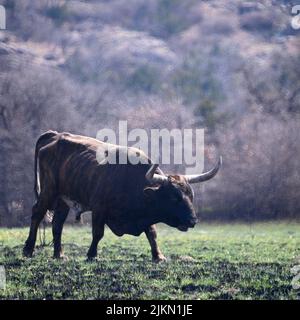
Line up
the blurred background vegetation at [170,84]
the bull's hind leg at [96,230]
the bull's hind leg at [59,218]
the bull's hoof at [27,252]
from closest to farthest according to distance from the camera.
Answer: the bull's hind leg at [96,230] < the bull's hoof at [27,252] < the bull's hind leg at [59,218] < the blurred background vegetation at [170,84]

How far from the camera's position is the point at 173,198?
13.6 metres

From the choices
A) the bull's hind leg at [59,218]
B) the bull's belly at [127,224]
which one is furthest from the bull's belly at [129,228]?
the bull's hind leg at [59,218]

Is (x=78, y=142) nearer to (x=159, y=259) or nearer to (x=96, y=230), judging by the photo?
(x=96, y=230)

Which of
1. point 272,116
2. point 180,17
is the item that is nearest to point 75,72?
point 180,17

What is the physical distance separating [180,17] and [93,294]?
43291 millimetres

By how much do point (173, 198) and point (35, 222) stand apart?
2719mm

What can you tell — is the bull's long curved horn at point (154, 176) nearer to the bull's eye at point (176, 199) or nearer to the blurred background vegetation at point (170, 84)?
the bull's eye at point (176, 199)

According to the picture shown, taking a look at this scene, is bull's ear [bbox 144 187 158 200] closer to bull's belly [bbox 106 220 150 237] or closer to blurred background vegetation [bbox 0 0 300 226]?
bull's belly [bbox 106 220 150 237]

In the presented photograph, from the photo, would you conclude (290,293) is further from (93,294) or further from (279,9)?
(279,9)

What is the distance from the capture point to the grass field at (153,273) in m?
10.9

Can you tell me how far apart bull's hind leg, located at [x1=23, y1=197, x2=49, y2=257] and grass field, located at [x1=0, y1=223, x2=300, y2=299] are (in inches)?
8.4

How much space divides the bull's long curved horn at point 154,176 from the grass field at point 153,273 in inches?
49.4

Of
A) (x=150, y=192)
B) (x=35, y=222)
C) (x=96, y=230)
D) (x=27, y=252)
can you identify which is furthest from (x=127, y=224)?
(x=27, y=252)

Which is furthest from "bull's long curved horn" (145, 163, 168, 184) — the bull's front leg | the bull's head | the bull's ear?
the bull's front leg
